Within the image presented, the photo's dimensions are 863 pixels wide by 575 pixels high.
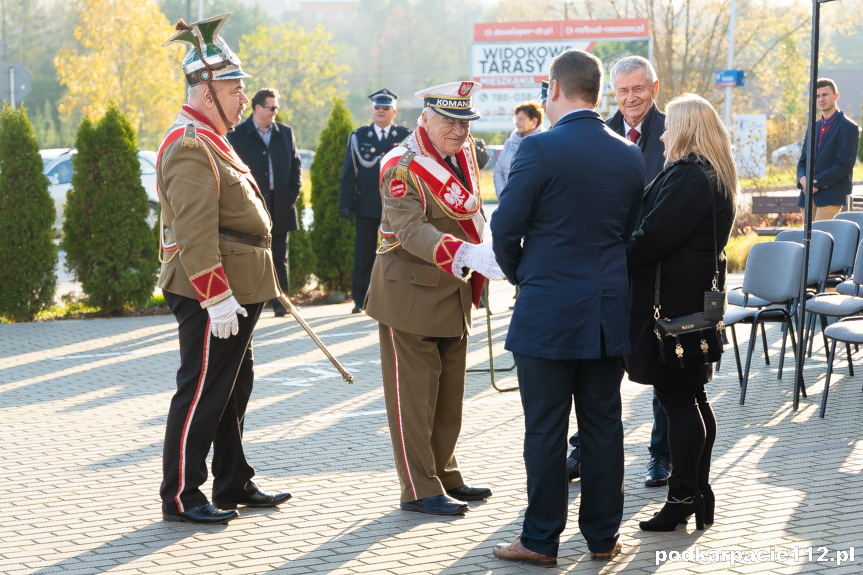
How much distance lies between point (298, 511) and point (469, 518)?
2.70 feet

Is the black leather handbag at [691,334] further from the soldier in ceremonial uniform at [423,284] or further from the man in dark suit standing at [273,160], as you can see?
the man in dark suit standing at [273,160]

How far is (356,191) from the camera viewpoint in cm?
1152

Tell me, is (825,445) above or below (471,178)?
below

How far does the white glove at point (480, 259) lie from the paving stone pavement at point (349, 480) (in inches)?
46.3

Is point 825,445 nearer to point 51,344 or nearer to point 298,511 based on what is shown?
point 298,511

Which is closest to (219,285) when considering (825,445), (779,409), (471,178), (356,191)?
(471,178)

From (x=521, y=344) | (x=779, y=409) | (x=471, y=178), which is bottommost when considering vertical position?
(x=779, y=409)

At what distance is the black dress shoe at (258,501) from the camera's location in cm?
525

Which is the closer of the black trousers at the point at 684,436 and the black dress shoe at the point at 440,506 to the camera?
the black trousers at the point at 684,436

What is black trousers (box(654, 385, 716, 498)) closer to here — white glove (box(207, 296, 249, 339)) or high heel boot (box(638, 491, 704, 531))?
high heel boot (box(638, 491, 704, 531))

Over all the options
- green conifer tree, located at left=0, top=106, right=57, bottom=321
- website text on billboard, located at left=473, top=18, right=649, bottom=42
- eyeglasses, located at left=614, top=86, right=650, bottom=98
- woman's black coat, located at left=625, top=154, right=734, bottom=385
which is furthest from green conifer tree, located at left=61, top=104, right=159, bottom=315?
website text on billboard, located at left=473, top=18, right=649, bottom=42

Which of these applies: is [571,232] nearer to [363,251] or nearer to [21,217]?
[363,251]

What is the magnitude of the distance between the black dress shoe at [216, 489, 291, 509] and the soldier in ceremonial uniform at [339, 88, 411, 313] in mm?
6229

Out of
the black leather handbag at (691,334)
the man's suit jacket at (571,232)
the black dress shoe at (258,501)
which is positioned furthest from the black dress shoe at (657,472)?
the black dress shoe at (258,501)
